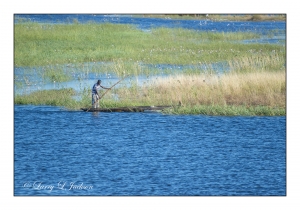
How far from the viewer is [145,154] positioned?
23734 millimetres

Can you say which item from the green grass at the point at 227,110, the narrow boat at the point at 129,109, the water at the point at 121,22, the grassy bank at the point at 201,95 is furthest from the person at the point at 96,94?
the green grass at the point at 227,110

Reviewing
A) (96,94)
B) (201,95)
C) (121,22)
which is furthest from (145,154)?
(121,22)

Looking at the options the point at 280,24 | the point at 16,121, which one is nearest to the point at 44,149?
the point at 16,121

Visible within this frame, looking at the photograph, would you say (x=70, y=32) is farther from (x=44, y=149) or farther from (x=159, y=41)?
(x=44, y=149)

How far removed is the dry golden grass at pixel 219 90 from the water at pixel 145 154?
1.24 m

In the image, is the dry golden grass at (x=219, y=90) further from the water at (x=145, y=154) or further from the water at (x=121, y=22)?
the water at (x=145, y=154)

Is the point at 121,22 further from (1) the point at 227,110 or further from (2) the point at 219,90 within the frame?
(1) the point at 227,110

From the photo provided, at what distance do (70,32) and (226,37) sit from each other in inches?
277

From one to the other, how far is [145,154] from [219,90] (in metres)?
5.88

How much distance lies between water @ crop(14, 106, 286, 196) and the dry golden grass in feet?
4.08

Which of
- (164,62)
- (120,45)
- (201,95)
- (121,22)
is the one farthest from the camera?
(121,22)

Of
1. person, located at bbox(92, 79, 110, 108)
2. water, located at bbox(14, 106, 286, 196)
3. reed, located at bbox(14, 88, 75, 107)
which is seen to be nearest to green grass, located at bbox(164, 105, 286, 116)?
water, located at bbox(14, 106, 286, 196)

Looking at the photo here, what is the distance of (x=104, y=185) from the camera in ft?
69.8

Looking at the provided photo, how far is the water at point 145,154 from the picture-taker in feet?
69.9
